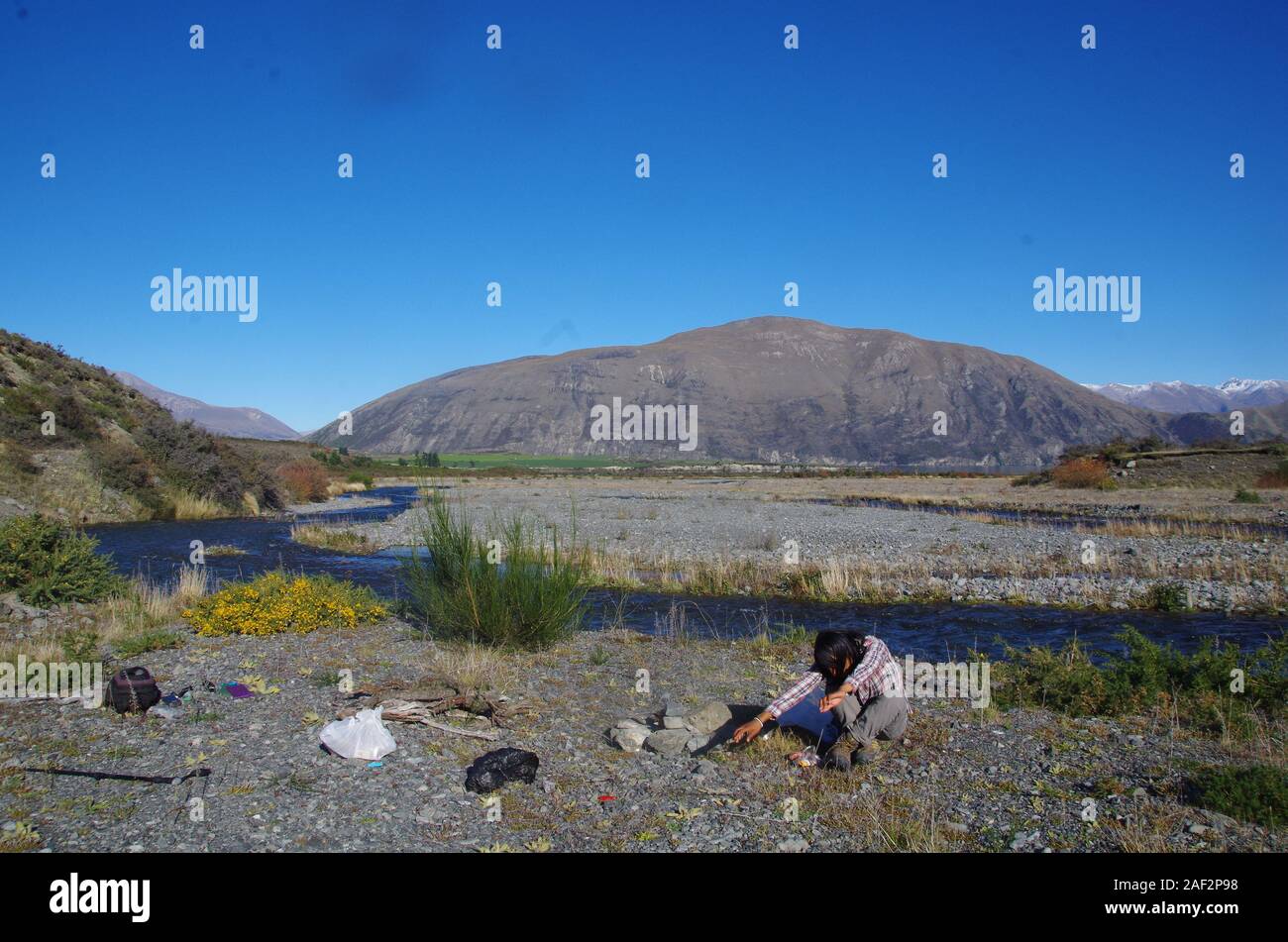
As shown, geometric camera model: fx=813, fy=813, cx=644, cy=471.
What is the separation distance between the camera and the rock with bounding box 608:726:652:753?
7.83m

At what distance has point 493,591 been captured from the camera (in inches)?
484

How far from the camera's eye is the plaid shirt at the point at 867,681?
287 inches

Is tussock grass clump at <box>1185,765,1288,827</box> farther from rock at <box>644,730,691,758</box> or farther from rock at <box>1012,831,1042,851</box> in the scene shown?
rock at <box>644,730,691,758</box>

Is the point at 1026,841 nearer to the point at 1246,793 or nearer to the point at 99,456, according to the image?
the point at 1246,793

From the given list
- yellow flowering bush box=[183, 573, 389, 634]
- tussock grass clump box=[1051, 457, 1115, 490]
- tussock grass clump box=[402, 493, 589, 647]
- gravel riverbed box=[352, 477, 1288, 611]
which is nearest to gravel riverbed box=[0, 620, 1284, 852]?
tussock grass clump box=[402, 493, 589, 647]

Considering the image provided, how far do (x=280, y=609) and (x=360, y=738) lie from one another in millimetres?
6658

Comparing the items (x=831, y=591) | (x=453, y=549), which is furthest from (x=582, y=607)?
(x=831, y=591)

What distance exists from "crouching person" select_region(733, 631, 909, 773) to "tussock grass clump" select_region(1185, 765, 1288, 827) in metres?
2.34

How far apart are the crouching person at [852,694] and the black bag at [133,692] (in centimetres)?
591

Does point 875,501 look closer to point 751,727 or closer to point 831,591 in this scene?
point 831,591

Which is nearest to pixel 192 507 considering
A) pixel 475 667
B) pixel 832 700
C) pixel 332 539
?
pixel 332 539

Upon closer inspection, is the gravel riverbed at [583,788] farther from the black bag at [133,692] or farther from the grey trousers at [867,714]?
the grey trousers at [867,714]
